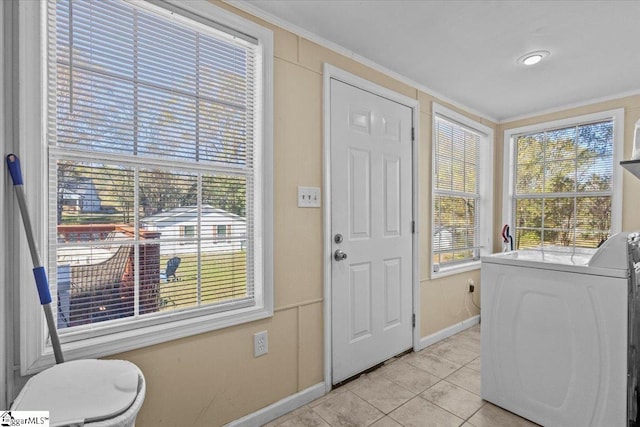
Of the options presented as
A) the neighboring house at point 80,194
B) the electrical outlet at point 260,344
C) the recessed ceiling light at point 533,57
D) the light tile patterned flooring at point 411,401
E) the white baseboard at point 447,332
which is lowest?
the light tile patterned flooring at point 411,401

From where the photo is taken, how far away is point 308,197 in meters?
2.02

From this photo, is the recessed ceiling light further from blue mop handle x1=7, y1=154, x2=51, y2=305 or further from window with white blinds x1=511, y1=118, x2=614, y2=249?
blue mop handle x1=7, y1=154, x2=51, y2=305

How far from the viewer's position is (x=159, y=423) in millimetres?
1458

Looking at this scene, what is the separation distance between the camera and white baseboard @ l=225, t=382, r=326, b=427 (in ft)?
5.65

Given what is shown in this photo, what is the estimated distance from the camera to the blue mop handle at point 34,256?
111 cm

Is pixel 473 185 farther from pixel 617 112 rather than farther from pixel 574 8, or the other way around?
pixel 574 8

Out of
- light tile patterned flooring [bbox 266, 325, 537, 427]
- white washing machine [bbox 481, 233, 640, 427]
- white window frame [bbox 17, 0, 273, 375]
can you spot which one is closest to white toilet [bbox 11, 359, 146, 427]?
white window frame [bbox 17, 0, 273, 375]

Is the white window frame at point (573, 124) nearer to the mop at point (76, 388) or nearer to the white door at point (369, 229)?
the white door at point (369, 229)

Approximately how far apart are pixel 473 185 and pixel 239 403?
3166mm

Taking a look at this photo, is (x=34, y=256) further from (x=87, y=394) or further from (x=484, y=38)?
(x=484, y=38)

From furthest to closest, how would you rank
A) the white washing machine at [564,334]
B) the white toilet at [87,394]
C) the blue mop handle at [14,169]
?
the white washing machine at [564,334] < the blue mop handle at [14,169] < the white toilet at [87,394]

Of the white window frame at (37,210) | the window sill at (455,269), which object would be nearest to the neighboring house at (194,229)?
the white window frame at (37,210)

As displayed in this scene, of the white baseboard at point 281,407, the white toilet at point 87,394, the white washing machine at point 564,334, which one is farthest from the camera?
the white baseboard at point 281,407

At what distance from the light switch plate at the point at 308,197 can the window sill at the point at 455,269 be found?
4.98 feet
